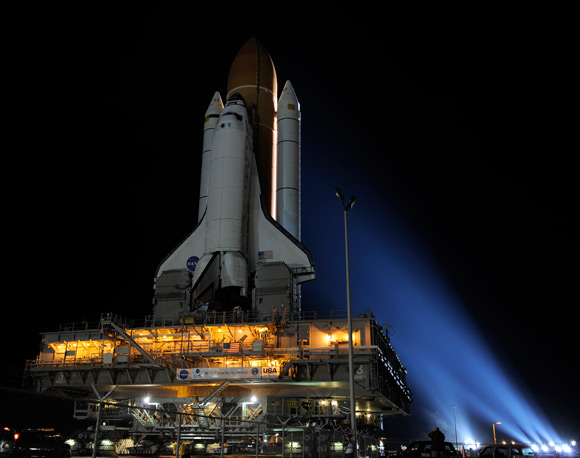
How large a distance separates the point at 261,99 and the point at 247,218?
1251 cm

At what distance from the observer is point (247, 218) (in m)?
36.8

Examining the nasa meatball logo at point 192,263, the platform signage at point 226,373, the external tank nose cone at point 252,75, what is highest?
the external tank nose cone at point 252,75

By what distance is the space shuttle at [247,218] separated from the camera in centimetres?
3438

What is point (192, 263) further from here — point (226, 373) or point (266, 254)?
point (226, 373)

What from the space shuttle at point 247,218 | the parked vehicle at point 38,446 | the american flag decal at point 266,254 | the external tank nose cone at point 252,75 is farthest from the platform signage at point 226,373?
the external tank nose cone at point 252,75

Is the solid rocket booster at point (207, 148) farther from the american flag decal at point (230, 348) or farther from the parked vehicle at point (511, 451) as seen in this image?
the parked vehicle at point (511, 451)

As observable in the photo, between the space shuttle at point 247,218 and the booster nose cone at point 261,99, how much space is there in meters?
0.08

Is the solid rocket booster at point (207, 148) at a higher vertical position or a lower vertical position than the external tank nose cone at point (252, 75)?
lower

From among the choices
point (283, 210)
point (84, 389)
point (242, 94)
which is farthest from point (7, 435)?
point (242, 94)

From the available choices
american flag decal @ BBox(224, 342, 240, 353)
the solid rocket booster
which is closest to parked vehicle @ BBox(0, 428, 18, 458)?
american flag decal @ BBox(224, 342, 240, 353)

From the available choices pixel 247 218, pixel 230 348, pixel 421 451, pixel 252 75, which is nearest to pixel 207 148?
pixel 252 75

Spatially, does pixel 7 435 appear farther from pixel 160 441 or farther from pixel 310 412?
pixel 310 412

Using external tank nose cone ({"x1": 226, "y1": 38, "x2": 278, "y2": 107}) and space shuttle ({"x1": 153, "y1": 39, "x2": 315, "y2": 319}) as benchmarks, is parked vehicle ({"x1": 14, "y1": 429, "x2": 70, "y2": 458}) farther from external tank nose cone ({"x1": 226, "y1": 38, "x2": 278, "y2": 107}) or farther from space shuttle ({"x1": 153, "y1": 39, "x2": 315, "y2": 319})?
external tank nose cone ({"x1": 226, "y1": 38, "x2": 278, "y2": 107})

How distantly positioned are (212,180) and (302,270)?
8701 mm
